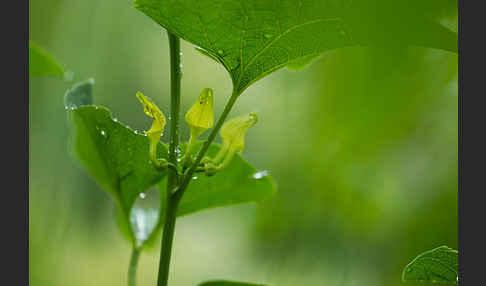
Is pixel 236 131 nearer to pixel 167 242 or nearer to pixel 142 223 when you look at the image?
pixel 167 242

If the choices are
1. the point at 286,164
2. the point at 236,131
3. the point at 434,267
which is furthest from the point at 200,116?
the point at 286,164

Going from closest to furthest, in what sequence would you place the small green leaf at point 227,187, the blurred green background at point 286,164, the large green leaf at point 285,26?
the large green leaf at point 285,26 → the small green leaf at point 227,187 → the blurred green background at point 286,164

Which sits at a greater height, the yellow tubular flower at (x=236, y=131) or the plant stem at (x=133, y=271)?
the yellow tubular flower at (x=236, y=131)

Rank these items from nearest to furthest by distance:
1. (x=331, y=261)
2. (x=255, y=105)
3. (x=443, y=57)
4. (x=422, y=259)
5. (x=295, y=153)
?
(x=422, y=259)
(x=443, y=57)
(x=331, y=261)
(x=295, y=153)
(x=255, y=105)

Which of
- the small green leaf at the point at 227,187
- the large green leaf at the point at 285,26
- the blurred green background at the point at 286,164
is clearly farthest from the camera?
the blurred green background at the point at 286,164

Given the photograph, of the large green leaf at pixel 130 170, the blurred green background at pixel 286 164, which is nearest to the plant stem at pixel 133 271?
the large green leaf at pixel 130 170

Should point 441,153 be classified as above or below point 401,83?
below

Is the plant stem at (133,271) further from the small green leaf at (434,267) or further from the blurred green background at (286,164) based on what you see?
the blurred green background at (286,164)

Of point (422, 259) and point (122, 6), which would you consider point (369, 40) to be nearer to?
point (422, 259)

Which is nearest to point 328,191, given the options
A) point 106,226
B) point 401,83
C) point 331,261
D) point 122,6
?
point 331,261
